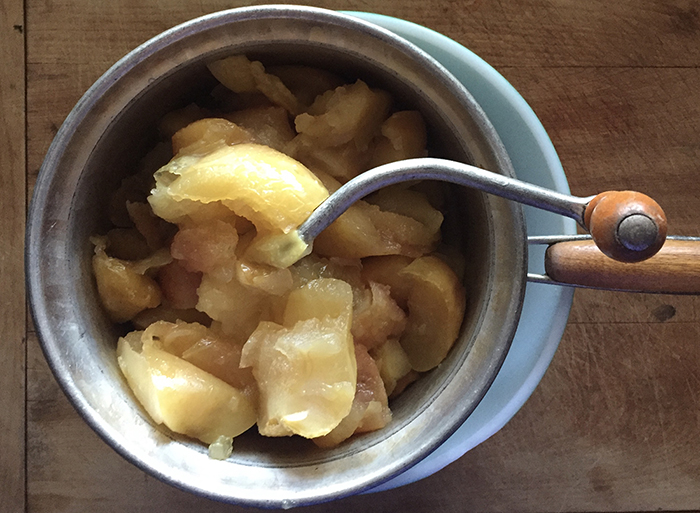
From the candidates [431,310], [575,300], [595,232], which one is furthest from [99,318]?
[575,300]

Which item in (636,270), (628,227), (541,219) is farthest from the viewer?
(541,219)

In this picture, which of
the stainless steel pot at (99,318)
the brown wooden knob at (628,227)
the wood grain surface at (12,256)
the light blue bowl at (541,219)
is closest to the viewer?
the brown wooden knob at (628,227)

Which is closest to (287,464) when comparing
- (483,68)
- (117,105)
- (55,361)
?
(55,361)

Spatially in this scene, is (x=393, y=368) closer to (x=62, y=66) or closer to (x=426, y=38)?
(x=426, y=38)

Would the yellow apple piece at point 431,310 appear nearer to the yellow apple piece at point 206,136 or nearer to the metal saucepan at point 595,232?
the metal saucepan at point 595,232

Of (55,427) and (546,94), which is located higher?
(546,94)

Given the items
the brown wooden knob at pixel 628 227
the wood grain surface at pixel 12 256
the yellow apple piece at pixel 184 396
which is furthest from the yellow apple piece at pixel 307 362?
the wood grain surface at pixel 12 256

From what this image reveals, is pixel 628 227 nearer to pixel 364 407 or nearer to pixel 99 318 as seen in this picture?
pixel 364 407
